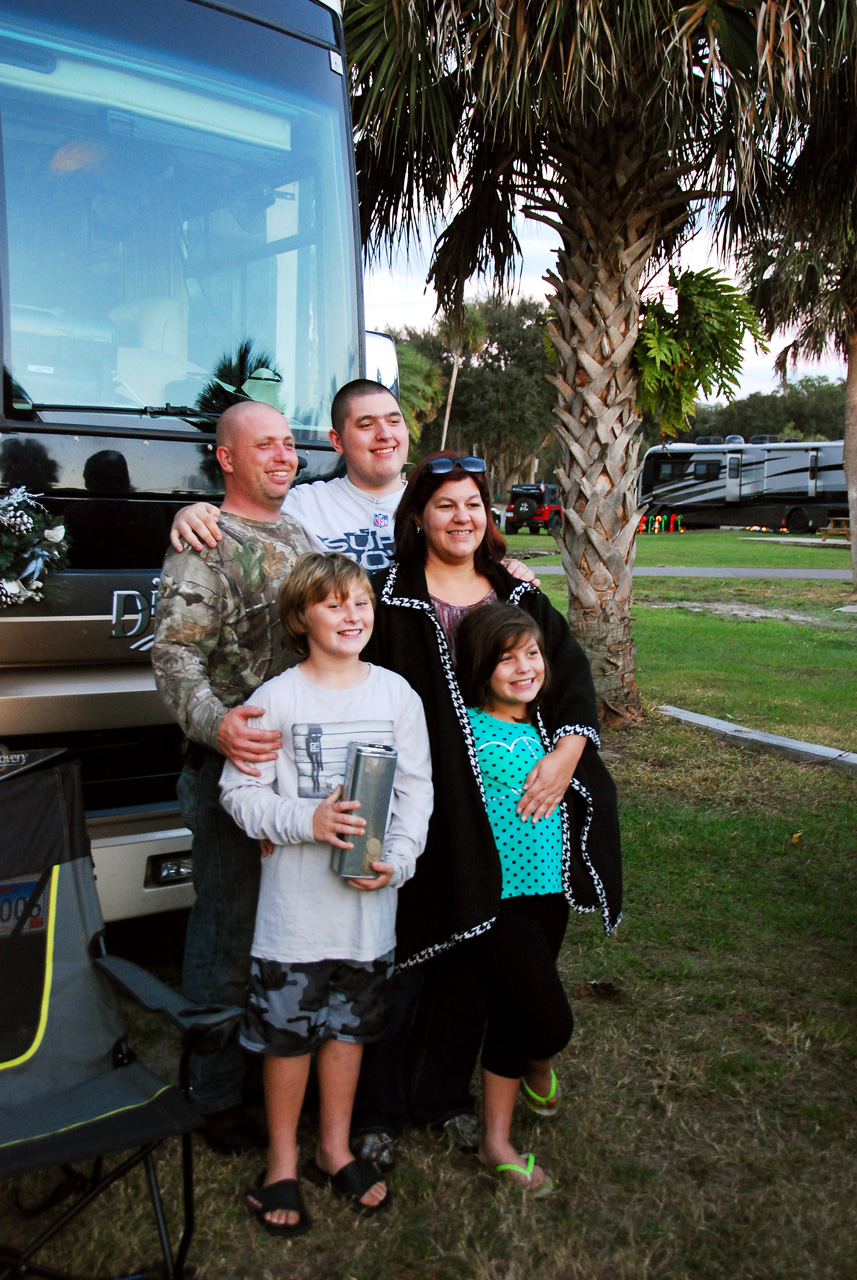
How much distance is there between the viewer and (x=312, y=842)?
2537 mm

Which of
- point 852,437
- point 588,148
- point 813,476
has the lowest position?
point 852,437

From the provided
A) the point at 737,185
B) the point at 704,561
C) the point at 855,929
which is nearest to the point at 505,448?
the point at 704,561

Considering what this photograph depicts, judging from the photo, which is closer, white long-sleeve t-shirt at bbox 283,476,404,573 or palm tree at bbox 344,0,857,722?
white long-sleeve t-shirt at bbox 283,476,404,573

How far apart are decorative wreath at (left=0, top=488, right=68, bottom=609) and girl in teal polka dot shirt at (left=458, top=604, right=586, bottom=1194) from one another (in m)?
1.35

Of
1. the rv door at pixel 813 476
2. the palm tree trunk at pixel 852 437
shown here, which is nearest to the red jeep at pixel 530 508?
the rv door at pixel 813 476

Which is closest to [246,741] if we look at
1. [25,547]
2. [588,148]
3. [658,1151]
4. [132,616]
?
[132,616]

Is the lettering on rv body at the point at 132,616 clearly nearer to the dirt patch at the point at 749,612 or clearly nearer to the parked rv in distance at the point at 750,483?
the dirt patch at the point at 749,612

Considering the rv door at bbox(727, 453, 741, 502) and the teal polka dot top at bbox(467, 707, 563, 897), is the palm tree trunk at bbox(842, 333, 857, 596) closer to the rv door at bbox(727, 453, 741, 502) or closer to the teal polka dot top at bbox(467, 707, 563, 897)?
the teal polka dot top at bbox(467, 707, 563, 897)

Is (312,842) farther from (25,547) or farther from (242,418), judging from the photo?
(25,547)

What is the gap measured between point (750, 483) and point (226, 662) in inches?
1596

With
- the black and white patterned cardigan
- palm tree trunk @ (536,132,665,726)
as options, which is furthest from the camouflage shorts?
palm tree trunk @ (536,132,665,726)

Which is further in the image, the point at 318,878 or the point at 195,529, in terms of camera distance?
the point at 195,529

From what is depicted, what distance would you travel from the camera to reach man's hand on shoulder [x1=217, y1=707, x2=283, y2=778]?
2502mm

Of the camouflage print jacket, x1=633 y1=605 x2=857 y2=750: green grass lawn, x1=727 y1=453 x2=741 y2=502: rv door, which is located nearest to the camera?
the camouflage print jacket
